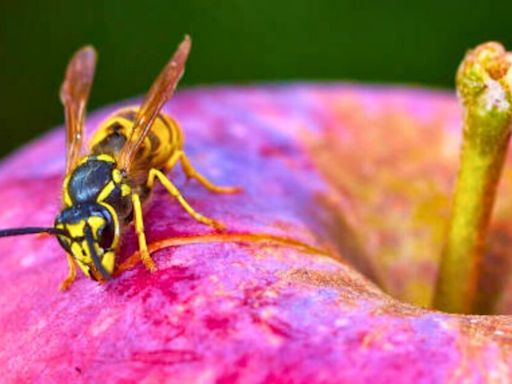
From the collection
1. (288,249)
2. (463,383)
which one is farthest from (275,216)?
(463,383)

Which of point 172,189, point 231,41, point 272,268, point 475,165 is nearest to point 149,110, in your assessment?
point 172,189


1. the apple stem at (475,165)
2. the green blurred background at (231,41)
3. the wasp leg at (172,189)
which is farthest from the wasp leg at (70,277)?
the green blurred background at (231,41)

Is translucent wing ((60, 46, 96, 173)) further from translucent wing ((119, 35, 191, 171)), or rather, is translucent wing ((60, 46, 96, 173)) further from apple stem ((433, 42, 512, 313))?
apple stem ((433, 42, 512, 313))

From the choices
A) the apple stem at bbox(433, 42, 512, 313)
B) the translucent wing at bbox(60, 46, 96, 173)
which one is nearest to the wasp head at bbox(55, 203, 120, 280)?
the translucent wing at bbox(60, 46, 96, 173)

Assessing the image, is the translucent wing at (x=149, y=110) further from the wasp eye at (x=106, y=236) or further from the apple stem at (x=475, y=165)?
the apple stem at (x=475, y=165)

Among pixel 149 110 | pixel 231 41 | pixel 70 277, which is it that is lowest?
pixel 231 41

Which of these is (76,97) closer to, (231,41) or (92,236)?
(92,236)
